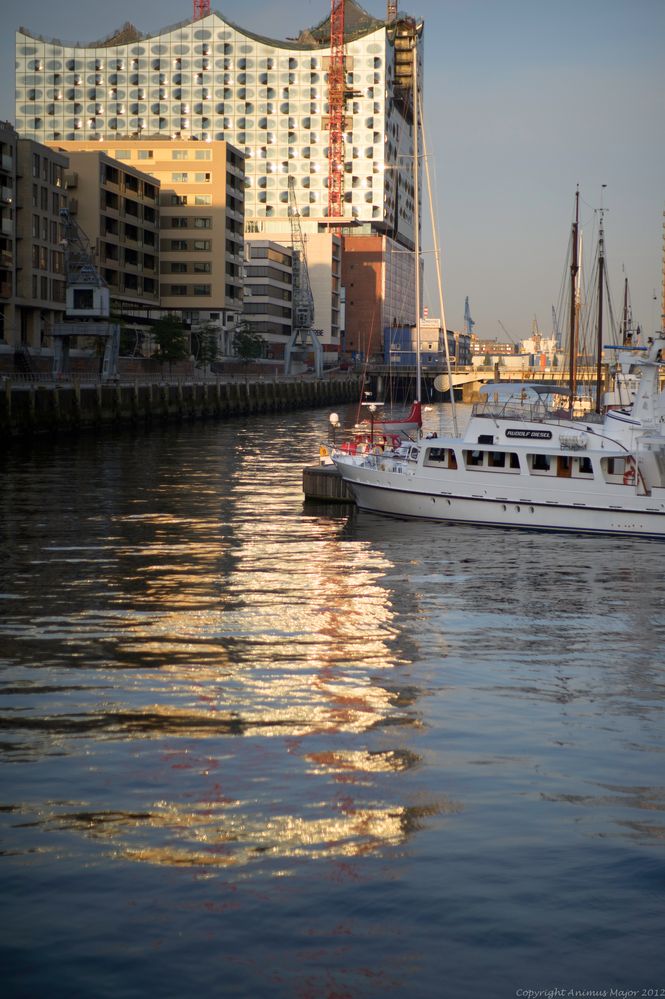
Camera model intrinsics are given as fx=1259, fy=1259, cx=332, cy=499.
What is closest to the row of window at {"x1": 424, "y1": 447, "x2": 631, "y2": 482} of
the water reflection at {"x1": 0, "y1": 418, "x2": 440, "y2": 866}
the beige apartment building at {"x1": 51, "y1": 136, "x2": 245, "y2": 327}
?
the water reflection at {"x1": 0, "y1": 418, "x2": 440, "y2": 866}

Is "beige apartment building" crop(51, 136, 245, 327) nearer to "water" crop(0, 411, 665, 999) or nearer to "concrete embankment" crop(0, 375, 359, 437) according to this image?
"concrete embankment" crop(0, 375, 359, 437)

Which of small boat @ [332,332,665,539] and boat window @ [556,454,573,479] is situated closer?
small boat @ [332,332,665,539]

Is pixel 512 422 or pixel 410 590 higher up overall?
pixel 512 422

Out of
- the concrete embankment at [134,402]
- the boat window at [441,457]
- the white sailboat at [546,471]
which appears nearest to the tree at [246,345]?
the concrete embankment at [134,402]

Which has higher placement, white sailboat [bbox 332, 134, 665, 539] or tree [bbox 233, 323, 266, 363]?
tree [bbox 233, 323, 266, 363]

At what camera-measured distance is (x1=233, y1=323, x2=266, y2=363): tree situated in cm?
18512

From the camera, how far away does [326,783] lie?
1563 cm

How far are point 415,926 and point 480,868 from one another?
150cm

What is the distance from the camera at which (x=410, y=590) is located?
104ft

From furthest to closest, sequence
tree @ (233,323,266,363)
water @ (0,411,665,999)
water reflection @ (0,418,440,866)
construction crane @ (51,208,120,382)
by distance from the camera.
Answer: tree @ (233,323,266,363) < construction crane @ (51,208,120,382) < water reflection @ (0,418,440,866) < water @ (0,411,665,999)

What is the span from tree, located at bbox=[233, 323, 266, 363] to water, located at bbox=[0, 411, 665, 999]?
15286 cm

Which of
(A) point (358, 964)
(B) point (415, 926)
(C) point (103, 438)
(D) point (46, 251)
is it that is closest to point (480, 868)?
(B) point (415, 926)

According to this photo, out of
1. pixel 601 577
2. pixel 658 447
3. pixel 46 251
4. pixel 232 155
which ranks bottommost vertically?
pixel 601 577

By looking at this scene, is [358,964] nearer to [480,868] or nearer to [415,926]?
[415,926]
